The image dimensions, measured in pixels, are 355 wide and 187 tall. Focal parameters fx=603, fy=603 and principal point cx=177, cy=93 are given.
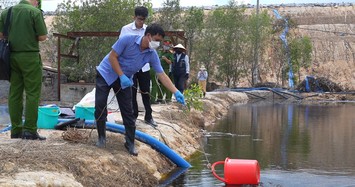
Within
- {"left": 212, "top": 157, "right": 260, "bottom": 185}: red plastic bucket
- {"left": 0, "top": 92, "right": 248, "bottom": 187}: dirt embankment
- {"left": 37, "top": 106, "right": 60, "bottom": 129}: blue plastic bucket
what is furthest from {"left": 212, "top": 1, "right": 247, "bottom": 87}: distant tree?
{"left": 212, "top": 157, "right": 260, "bottom": 185}: red plastic bucket

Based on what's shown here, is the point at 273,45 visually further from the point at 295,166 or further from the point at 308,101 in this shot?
the point at 295,166

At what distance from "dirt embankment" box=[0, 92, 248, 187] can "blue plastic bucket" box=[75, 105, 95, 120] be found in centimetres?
63

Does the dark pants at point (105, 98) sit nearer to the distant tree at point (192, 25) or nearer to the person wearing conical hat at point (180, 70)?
the person wearing conical hat at point (180, 70)

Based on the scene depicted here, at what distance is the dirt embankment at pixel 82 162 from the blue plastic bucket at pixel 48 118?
0.33 metres

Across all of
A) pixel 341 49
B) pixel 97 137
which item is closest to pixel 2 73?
pixel 97 137

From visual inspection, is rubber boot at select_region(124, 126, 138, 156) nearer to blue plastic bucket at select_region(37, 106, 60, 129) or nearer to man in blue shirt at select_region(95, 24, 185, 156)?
man in blue shirt at select_region(95, 24, 185, 156)

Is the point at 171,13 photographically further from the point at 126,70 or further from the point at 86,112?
the point at 126,70

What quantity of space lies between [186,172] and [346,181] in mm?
2063

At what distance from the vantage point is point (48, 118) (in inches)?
336

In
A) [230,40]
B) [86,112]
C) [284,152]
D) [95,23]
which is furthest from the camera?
[230,40]

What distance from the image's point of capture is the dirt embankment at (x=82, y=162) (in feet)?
17.5

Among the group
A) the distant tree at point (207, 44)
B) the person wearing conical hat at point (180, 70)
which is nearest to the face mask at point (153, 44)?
the person wearing conical hat at point (180, 70)

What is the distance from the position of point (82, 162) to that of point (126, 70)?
1.40 meters

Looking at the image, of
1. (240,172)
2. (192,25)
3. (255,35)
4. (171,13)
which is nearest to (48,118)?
(240,172)
